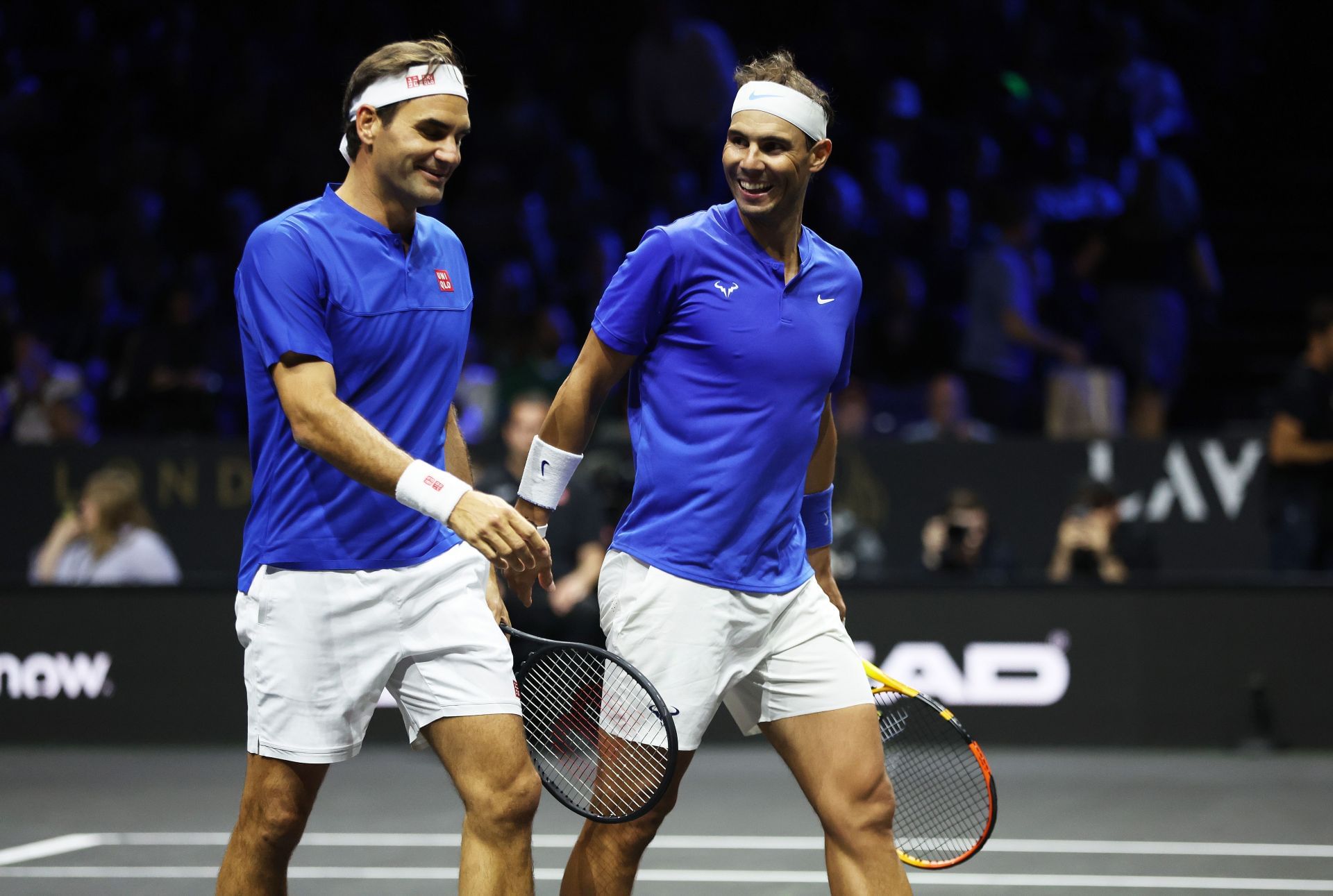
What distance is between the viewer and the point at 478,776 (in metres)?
3.54

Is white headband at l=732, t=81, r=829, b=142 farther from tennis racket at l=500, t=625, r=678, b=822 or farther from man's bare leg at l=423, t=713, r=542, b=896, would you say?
man's bare leg at l=423, t=713, r=542, b=896

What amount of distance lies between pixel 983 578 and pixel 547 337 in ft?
10.4

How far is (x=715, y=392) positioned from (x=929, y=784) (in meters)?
1.31

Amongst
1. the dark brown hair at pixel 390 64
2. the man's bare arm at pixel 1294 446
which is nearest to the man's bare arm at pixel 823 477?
the dark brown hair at pixel 390 64

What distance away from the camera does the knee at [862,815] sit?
12.0ft

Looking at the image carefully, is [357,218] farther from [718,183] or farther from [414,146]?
[718,183]

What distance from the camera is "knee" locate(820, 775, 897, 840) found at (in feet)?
12.0

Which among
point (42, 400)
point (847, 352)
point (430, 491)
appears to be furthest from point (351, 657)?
point (42, 400)

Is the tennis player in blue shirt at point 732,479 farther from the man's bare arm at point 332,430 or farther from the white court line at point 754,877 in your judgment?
the white court line at point 754,877

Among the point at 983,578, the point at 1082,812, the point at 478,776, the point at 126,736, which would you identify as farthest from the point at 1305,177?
the point at 478,776

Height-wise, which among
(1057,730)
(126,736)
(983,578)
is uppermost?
(983,578)

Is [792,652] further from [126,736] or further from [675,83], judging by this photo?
[675,83]

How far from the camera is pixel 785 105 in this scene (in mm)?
3773

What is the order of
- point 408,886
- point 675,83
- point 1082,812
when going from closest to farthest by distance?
point 408,886 < point 1082,812 < point 675,83
